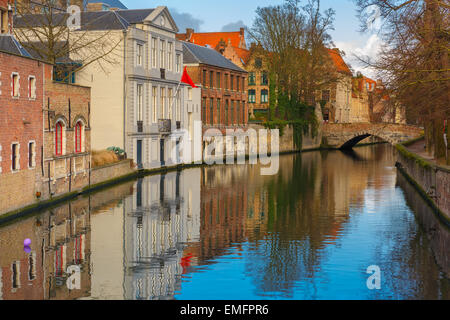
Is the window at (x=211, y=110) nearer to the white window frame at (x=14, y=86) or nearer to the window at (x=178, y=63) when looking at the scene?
the window at (x=178, y=63)

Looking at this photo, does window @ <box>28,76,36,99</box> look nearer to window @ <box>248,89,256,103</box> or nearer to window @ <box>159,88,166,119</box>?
window @ <box>159,88,166,119</box>

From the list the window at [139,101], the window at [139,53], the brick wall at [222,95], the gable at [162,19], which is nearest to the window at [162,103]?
the window at [139,101]

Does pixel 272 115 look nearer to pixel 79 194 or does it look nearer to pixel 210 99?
pixel 210 99

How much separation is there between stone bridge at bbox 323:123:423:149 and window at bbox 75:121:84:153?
5136 centimetres

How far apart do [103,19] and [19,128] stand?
73.2ft

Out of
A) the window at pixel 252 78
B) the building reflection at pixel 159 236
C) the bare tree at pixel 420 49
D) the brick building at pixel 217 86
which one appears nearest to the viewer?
the building reflection at pixel 159 236

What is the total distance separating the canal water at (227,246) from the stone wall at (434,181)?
0.75 meters

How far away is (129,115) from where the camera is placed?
156ft

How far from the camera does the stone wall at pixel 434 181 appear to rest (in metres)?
26.0

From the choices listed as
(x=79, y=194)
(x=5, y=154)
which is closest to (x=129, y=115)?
(x=79, y=194)

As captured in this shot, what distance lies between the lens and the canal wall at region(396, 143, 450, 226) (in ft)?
85.8

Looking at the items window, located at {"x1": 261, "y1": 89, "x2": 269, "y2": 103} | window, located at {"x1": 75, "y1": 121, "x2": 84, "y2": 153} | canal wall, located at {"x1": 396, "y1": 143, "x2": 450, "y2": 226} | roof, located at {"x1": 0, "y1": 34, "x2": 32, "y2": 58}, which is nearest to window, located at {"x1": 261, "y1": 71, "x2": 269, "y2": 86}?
window, located at {"x1": 261, "y1": 89, "x2": 269, "y2": 103}

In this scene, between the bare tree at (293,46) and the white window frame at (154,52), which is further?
the bare tree at (293,46)

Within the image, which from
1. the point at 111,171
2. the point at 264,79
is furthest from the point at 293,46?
the point at 111,171
